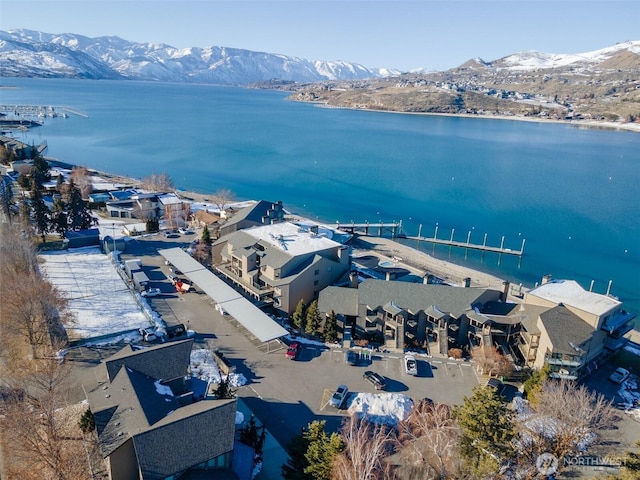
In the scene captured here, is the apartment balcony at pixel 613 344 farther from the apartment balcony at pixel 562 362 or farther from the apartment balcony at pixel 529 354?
the apartment balcony at pixel 529 354

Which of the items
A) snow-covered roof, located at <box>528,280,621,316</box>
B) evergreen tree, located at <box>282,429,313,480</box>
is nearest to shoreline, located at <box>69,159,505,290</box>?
snow-covered roof, located at <box>528,280,621,316</box>

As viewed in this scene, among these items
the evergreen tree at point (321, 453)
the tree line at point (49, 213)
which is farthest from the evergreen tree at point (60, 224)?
the evergreen tree at point (321, 453)

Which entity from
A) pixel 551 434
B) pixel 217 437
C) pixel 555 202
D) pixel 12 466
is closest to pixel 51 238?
pixel 12 466

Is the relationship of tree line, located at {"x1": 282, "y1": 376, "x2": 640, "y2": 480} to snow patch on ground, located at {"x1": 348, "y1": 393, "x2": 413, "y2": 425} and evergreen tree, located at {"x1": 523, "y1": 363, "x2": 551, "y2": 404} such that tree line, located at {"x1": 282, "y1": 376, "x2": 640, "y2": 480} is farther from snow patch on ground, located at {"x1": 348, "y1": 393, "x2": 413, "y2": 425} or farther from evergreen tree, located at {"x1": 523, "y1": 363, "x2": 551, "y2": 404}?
evergreen tree, located at {"x1": 523, "y1": 363, "x2": 551, "y2": 404}

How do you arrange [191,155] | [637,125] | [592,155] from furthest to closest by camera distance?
[637,125]
[592,155]
[191,155]

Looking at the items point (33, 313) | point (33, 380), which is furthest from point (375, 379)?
point (33, 313)

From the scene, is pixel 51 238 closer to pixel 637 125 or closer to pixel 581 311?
pixel 581 311
